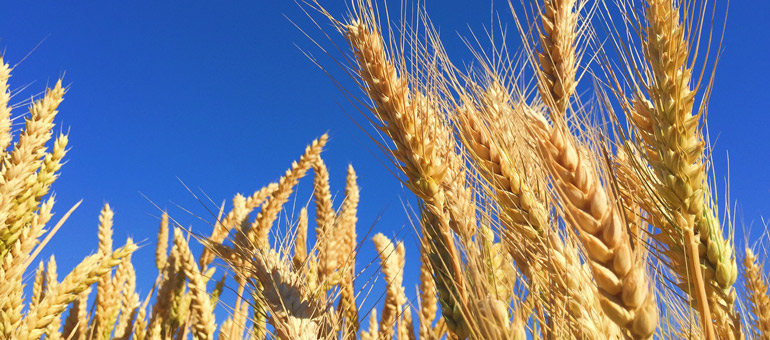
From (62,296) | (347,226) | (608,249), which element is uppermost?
(347,226)

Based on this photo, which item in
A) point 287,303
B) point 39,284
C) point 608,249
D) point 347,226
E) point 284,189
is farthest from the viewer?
point 284,189

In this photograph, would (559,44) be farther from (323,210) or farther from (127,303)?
(127,303)

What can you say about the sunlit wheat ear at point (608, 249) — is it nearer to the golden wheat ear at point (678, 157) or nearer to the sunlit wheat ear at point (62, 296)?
the golden wheat ear at point (678, 157)

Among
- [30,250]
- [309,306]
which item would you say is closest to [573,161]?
[309,306]

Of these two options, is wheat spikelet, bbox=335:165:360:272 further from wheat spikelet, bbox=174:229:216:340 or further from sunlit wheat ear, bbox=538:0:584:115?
sunlit wheat ear, bbox=538:0:584:115

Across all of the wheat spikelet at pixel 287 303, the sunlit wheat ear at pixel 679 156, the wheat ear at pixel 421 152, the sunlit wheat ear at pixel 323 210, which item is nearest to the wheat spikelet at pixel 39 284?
the sunlit wheat ear at pixel 323 210

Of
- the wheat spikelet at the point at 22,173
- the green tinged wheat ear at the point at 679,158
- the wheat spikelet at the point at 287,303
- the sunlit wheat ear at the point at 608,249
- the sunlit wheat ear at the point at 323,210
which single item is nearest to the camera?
the sunlit wheat ear at the point at 608,249

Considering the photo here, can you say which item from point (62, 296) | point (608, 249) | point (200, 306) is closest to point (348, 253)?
point (200, 306)

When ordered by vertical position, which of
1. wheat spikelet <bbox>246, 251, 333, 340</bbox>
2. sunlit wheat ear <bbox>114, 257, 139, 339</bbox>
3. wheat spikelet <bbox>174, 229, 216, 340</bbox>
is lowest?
wheat spikelet <bbox>246, 251, 333, 340</bbox>

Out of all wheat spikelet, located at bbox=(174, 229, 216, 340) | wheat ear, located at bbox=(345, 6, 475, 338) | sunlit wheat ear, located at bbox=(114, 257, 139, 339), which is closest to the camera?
wheat ear, located at bbox=(345, 6, 475, 338)

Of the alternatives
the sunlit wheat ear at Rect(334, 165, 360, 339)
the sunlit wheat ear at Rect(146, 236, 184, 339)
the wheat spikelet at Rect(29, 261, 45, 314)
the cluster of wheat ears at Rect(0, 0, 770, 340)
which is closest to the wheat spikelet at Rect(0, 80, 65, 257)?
the cluster of wheat ears at Rect(0, 0, 770, 340)

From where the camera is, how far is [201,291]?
225 centimetres

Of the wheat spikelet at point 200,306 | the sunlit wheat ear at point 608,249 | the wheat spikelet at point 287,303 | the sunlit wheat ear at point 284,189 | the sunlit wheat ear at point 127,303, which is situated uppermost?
the sunlit wheat ear at point 284,189

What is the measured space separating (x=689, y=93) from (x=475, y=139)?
0.54 m
